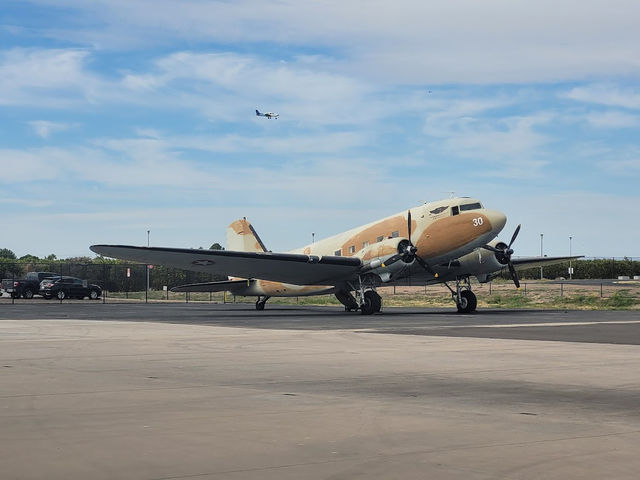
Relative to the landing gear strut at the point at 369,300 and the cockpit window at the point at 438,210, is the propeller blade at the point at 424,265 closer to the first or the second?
→ the cockpit window at the point at 438,210

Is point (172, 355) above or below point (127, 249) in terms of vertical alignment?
below

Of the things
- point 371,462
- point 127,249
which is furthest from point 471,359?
point 127,249

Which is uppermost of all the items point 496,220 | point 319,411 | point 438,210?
point 438,210

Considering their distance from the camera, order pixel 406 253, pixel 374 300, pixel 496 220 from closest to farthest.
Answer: pixel 496 220 < pixel 406 253 < pixel 374 300

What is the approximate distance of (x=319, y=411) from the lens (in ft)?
34.9

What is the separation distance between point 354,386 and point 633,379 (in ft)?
16.3

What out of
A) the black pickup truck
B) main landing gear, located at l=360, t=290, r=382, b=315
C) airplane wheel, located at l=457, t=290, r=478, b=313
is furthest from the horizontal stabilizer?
the black pickup truck

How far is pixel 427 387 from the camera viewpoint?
Answer: 13.4 meters

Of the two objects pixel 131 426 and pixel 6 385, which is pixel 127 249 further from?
pixel 131 426

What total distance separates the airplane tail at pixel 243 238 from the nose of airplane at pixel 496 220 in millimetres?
17906

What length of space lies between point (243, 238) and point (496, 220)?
19.9 m

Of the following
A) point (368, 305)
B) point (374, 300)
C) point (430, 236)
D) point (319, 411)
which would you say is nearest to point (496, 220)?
point (430, 236)

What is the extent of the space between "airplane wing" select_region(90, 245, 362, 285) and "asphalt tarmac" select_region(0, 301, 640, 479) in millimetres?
19665

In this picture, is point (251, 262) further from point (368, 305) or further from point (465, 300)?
point (465, 300)
